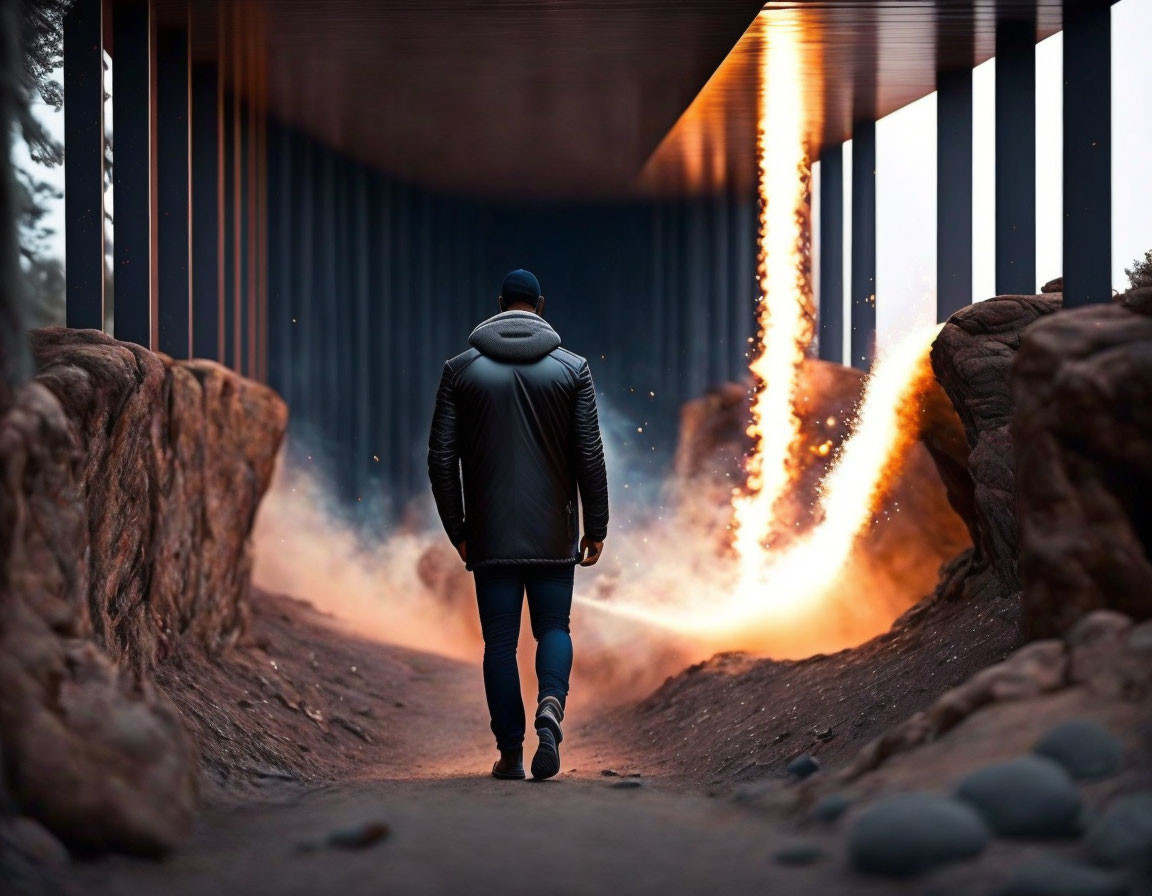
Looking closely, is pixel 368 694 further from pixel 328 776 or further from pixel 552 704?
pixel 552 704

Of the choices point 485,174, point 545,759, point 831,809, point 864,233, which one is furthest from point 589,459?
point 485,174

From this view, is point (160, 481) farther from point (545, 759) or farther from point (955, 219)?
point (955, 219)

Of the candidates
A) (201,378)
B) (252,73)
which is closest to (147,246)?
(201,378)

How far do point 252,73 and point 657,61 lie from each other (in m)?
3.06

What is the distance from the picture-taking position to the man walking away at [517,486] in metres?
4.68

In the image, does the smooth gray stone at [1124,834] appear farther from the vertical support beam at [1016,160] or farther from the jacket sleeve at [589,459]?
the vertical support beam at [1016,160]

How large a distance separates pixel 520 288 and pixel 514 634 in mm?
1374

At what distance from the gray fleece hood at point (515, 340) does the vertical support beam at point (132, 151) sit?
3.49 m

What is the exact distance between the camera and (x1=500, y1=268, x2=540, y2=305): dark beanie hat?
16.3 ft

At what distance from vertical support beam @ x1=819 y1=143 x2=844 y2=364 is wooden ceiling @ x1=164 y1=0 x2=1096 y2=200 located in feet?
1.56

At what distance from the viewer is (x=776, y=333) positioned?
1405 cm

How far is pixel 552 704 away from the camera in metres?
4.61

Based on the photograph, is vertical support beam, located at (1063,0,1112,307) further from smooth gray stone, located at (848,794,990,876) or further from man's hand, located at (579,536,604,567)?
smooth gray stone, located at (848,794,990,876)

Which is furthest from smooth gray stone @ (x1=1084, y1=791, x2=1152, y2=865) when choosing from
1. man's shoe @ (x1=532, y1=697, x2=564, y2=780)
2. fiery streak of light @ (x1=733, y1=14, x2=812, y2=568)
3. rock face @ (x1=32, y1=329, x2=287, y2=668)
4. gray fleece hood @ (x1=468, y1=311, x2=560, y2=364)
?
fiery streak of light @ (x1=733, y1=14, x2=812, y2=568)
